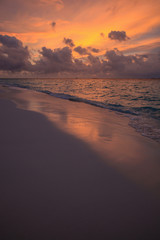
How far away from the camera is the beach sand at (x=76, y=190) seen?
1.41 m

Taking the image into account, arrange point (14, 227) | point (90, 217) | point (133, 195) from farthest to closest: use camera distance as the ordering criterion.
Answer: point (133, 195) → point (90, 217) → point (14, 227)

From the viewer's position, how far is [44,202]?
5.40 feet

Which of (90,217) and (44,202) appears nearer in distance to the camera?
(90,217)

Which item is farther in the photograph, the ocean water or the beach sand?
the ocean water

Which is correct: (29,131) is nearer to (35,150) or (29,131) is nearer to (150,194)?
(35,150)

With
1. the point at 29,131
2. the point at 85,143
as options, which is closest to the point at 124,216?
the point at 85,143

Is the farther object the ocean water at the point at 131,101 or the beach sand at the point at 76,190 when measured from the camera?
the ocean water at the point at 131,101

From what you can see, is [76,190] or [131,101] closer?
[76,190]

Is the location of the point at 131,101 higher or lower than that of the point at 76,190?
higher

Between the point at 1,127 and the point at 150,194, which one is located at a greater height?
the point at 1,127

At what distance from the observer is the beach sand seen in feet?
4.62

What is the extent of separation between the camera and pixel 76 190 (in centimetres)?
187

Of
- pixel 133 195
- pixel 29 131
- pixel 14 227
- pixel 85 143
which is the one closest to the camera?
pixel 14 227

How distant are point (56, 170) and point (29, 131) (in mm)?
1947
